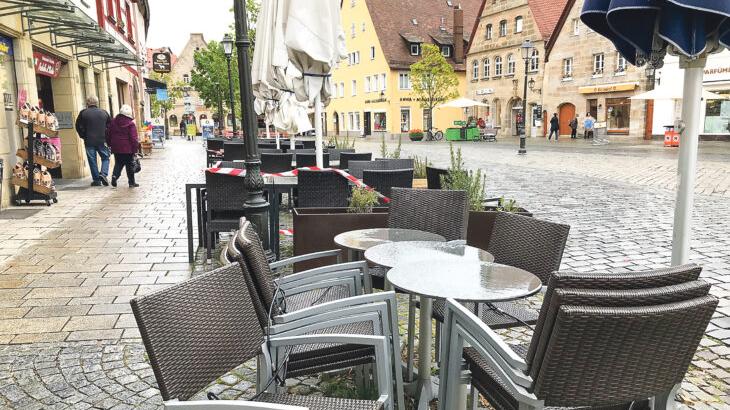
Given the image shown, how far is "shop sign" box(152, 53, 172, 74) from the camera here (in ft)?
110

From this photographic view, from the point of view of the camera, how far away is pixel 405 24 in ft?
164

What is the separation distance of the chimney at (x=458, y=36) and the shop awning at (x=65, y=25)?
38217 millimetres

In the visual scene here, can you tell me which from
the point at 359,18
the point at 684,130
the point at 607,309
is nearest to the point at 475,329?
the point at 607,309

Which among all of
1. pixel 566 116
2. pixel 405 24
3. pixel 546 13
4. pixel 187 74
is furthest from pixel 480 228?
pixel 187 74

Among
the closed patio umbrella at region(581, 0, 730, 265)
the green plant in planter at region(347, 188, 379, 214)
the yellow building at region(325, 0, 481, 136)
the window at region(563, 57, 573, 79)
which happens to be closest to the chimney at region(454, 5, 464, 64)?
the yellow building at region(325, 0, 481, 136)

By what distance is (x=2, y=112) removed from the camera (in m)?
9.29

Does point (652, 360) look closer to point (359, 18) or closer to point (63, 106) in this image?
point (63, 106)

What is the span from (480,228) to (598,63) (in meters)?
32.2

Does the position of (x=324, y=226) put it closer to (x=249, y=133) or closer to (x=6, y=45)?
(x=249, y=133)

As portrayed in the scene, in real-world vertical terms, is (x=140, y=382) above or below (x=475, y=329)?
below

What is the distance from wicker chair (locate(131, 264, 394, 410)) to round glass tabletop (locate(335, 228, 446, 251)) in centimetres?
122

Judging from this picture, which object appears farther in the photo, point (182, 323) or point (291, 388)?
point (291, 388)

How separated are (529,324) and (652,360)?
1070mm

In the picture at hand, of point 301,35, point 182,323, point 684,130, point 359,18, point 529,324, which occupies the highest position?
point 359,18
